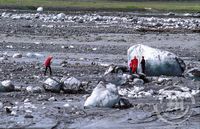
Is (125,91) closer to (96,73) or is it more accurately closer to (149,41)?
(96,73)

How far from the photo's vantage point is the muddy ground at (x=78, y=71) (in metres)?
17.5

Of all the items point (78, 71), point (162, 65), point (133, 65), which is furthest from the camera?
point (78, 71)

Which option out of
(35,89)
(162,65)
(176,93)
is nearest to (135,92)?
(176,93)

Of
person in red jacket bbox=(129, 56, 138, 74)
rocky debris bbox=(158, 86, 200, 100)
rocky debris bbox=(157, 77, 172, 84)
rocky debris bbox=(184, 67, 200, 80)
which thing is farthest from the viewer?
person in red jacket bbox=(129, 56, 138, 74)

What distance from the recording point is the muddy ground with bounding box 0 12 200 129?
17.5 m

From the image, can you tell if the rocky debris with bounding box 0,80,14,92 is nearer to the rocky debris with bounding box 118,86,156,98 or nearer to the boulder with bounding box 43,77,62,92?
the boulder with bounding box 43,77,62,92

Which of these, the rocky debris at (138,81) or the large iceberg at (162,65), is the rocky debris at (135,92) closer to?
the rocky debris at (138,81)

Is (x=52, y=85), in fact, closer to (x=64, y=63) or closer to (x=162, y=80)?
(x=162, y=80)

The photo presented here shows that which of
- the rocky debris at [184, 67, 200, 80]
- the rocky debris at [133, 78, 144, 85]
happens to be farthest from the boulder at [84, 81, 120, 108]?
the rocky debris at [184, 67, 200, 80]

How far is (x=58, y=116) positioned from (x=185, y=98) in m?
4.74

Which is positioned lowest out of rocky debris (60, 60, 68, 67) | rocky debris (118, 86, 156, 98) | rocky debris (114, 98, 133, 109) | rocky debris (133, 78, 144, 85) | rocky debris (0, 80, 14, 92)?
rocky debris (60, 60, 68, 67)

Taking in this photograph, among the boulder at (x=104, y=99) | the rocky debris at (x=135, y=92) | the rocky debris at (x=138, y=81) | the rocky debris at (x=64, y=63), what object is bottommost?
the rocky debris at (x=64, y=63)

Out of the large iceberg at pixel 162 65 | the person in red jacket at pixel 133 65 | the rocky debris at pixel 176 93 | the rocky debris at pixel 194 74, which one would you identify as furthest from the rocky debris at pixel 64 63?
the rocky debris at pixel 176 93

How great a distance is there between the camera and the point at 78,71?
27922mm
